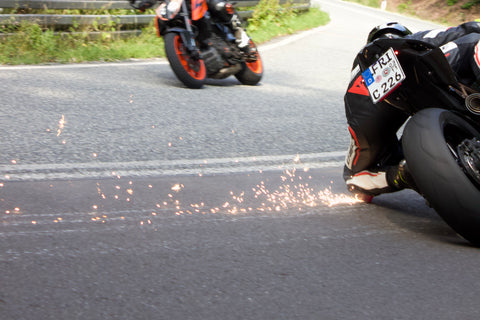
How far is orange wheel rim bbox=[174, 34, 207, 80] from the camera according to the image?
8141 millimetres

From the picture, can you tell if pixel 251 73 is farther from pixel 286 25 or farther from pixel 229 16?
pixel 286 25

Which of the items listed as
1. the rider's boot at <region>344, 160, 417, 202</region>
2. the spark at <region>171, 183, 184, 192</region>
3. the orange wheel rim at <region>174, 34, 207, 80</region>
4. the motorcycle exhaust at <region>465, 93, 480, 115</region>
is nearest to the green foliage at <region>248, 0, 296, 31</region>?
the orange wheel rim at <region>174, 34, 207, 80</region>

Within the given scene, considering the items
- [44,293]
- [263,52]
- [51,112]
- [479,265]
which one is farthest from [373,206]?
[263,52]

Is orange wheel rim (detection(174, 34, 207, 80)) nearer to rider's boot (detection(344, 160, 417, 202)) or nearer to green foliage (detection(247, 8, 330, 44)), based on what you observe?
rider's boot (detection(344, 160, 417, 202))

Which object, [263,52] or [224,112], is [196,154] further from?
[263,52]

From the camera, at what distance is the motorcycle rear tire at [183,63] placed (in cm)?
802

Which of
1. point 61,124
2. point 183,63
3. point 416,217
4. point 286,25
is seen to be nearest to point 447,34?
Result: point 416,217

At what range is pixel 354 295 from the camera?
114 inches

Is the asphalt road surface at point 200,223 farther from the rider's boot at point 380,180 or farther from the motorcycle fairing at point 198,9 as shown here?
the motorcycle fairing at point 198,9

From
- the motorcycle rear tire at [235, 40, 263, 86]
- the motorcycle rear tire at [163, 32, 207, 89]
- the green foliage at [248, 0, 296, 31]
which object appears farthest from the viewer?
the green foliage at [248, 0, 296, 31]

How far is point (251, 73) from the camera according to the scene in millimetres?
8836

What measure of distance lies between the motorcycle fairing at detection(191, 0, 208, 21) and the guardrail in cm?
199

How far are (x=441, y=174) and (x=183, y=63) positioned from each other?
17.5 ft

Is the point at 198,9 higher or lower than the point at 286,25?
higher
